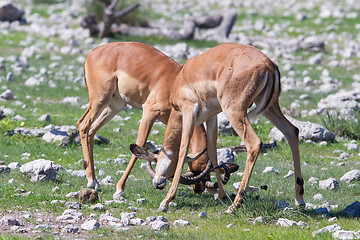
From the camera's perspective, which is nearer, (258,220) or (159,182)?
(258,220)

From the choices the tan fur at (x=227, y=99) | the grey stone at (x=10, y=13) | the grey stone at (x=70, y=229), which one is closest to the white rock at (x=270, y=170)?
the tan fur at (x=227, y=99)

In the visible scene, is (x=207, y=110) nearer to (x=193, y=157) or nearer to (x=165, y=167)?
(x=193, y=157)

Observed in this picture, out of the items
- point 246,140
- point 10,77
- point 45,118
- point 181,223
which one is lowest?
point 10,77

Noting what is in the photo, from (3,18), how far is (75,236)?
2211 cm

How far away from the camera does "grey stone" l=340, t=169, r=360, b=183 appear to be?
8.77 meters

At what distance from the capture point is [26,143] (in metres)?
10.6

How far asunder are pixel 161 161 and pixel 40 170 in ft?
5.92

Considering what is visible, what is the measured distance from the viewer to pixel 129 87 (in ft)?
28.5

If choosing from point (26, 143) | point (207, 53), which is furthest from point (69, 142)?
point (207, 53)

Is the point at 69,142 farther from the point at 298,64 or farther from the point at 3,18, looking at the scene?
the point at 3,18

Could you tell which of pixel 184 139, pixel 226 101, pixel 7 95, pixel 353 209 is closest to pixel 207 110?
pixel 184 139

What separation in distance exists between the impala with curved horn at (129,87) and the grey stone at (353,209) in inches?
77.6

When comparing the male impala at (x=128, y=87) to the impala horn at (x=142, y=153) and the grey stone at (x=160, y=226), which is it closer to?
the impala horn at (x=142, y=153)

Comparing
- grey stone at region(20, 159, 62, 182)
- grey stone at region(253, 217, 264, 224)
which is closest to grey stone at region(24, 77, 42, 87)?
grey stone at region(20, 159, 62, 182)
